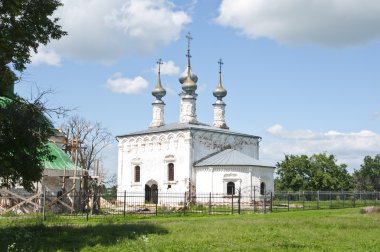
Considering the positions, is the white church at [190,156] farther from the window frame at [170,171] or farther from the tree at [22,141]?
the tree at [22,141]

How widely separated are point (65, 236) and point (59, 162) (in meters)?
17.9

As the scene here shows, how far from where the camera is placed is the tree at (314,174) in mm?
51500

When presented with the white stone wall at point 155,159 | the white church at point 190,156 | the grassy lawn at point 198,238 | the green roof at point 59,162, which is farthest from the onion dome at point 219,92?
the grassy lawn at point 198,238

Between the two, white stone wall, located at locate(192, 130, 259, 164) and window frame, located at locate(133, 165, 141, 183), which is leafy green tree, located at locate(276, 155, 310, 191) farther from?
window frame, located at locate(133, 165, 141, 183)

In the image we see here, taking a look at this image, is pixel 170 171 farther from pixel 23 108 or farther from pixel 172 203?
pixel 23 108

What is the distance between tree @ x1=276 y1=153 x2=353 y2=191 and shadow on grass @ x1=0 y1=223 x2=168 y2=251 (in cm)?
3679

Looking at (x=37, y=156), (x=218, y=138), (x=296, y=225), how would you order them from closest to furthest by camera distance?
(x=37, y=156) → (x=296, y=225) → (x=218, y=138)

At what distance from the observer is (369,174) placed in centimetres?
7431

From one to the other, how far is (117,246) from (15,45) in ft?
20.2

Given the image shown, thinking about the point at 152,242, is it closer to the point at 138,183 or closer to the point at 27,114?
the point at 27,114

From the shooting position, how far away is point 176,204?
3997 centimetres

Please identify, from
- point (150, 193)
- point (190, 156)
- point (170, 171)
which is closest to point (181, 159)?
point (190, 156)

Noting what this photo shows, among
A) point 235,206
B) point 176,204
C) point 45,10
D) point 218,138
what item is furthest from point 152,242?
point 218,138

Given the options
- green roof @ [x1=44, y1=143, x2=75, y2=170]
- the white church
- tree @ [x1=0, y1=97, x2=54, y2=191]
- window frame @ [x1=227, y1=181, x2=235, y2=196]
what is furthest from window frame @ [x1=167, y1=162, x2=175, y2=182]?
tree @ [x1=0, y1=97, x2=54, y2=191]
